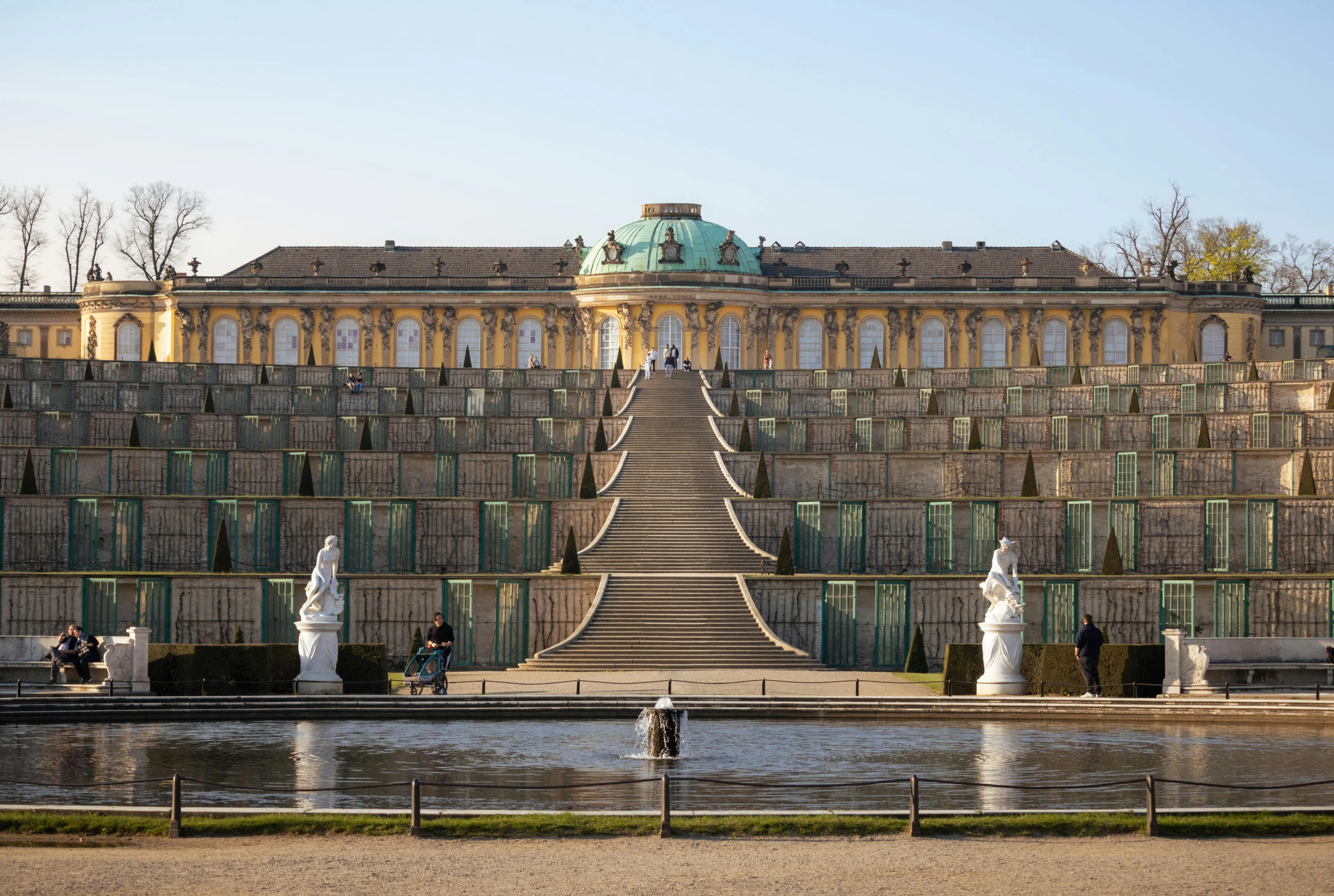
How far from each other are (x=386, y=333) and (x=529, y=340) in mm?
6757

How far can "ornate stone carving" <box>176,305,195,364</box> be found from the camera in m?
83.8

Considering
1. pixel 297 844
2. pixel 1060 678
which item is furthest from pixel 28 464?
pixel 297 844

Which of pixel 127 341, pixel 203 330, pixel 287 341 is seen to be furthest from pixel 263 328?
pixel 127 341

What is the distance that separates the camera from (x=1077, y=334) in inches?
3260

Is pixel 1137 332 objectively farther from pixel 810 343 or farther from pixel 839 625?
pixel 839 625

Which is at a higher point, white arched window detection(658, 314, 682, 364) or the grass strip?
white arched window detection(658, 314, 682, 364)

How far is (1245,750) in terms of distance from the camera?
941 inches

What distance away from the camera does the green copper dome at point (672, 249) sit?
266 feet

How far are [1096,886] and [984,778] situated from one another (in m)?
5.45

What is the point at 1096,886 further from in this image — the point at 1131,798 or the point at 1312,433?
the point at 1312,433

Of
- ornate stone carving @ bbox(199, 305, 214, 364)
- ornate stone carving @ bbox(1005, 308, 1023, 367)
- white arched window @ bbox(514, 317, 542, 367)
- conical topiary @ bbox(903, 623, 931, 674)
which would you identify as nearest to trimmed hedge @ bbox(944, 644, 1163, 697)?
conical topiary @ bbox(903, 623, 931, 674)

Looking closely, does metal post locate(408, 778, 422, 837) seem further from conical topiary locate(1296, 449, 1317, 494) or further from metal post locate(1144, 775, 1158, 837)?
conical topiary locate(1296, 449, 1317, 494)

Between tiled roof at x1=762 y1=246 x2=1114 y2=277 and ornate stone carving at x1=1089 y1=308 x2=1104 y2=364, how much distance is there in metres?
1.77

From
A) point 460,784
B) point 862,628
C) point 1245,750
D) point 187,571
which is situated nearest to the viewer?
point 460,784
